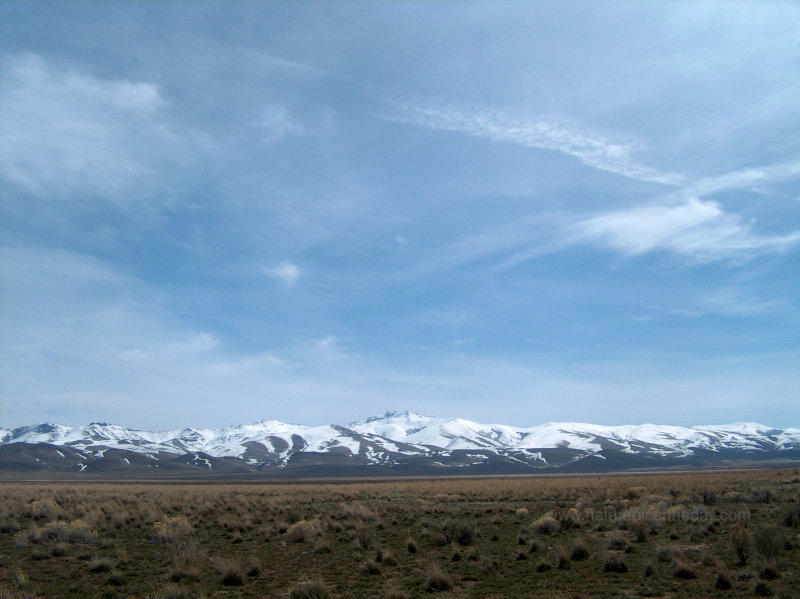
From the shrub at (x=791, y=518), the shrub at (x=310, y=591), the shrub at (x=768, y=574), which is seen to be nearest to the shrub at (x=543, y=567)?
the shrub at (x=768, y=574)

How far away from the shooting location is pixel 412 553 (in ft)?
54.1

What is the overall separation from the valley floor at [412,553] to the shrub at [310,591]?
3cm

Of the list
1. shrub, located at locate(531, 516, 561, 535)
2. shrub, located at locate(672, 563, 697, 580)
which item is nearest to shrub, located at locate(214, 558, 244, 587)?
shrub, located at locate(672, 563, 697, 580)

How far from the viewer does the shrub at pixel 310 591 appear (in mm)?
11477

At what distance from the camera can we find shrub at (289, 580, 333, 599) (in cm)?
1148

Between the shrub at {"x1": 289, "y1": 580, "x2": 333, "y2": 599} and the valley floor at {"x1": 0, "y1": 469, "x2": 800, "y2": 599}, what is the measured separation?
3 centimetres

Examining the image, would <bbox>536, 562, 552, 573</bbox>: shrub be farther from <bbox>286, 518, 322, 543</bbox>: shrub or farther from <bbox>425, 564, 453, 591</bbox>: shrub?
<bbox>286, 518, 322, 543</bbox>: shrub

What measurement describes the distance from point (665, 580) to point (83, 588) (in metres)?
13.7

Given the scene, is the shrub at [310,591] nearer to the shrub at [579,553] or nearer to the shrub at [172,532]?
the shrub at [579,553]

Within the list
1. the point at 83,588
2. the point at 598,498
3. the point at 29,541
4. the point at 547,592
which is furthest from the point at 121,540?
the point at 598,498

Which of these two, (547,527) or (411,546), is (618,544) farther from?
(411,546)

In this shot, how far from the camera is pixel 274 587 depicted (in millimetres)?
12984

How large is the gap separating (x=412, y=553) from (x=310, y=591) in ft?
17.9

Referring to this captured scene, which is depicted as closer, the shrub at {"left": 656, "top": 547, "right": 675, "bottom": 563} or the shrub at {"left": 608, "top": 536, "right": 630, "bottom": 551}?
the shrub at {"left": 656, "top": 547, "right": 675, "bottom": 563}
